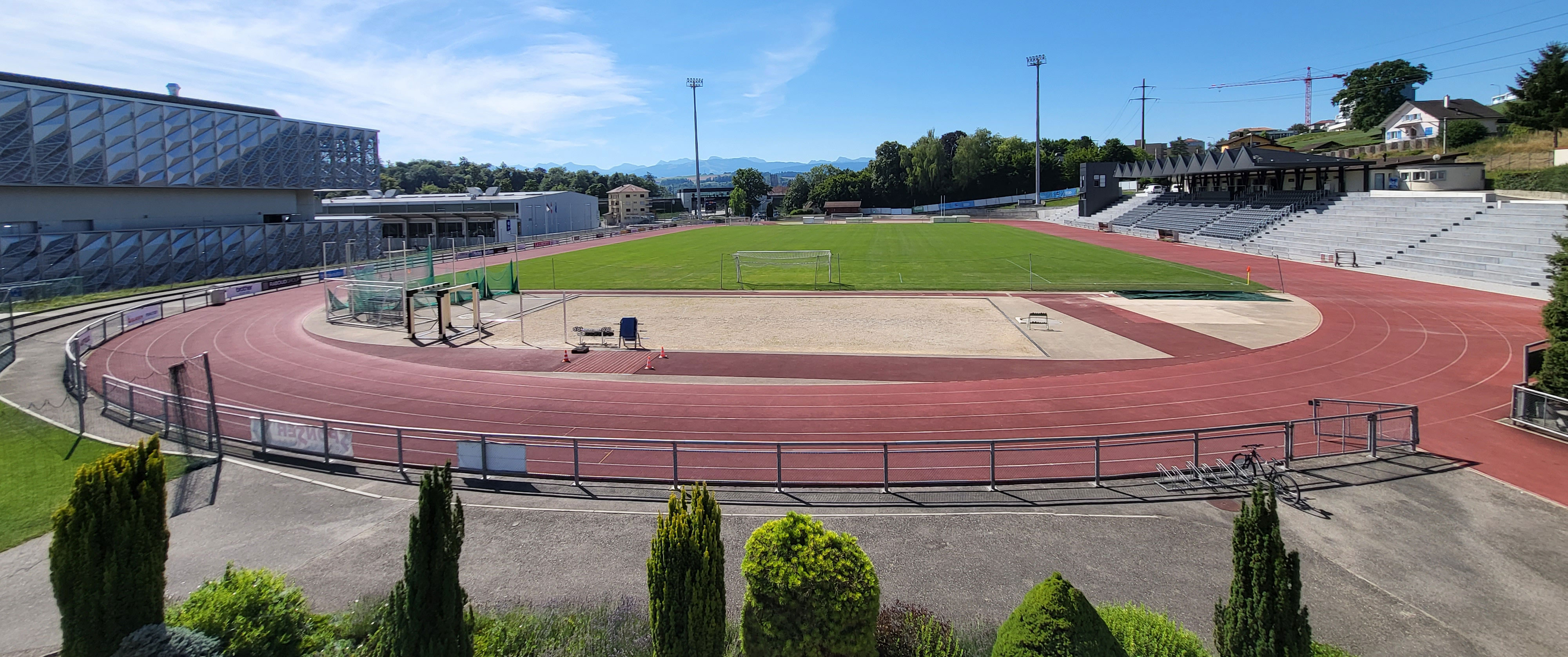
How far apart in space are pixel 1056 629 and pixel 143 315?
4145 centimetres

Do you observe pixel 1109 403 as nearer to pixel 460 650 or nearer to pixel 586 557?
pixel 586 557

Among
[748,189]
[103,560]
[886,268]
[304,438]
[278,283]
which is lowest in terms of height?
[304,438]

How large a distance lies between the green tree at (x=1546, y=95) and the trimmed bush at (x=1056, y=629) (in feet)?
230

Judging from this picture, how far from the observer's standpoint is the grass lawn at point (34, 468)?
12.3 meters

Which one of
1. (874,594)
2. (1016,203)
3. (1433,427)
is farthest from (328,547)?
(1016,203)

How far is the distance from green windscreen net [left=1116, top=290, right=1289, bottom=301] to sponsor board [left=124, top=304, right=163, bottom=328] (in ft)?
149

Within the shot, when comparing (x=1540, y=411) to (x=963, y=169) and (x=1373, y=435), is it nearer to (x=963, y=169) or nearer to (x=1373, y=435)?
(x=1373, y=435)

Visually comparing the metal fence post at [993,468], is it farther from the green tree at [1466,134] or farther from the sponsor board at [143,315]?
the green tree at [1466,134]

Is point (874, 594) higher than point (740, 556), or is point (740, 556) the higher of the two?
point (874, 594)

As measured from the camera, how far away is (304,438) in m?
15.5

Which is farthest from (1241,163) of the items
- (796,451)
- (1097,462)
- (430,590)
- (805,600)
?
(430,590)

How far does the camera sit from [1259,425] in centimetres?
1372

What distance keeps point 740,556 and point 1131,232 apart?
82.1 metres

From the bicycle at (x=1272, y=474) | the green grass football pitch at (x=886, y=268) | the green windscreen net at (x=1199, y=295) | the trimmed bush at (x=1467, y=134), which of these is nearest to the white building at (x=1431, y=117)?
the trimmed bush at (x=1467, y=134)
